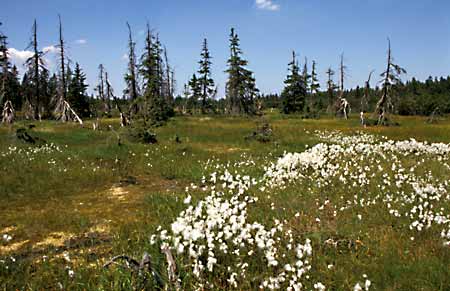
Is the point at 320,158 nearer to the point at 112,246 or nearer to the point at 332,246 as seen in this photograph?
the point at 332,246

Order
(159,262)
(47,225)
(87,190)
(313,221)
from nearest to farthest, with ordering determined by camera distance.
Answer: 1. (159,262)
2. (313,221)
3. (47,225)
4. (87,190)

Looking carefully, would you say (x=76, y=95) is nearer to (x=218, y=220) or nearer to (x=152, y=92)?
(x=152, y=92)

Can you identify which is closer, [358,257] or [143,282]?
[143,282]

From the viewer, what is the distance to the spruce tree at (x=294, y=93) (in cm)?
6303

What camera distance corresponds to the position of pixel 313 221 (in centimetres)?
771

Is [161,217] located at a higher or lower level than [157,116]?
lower

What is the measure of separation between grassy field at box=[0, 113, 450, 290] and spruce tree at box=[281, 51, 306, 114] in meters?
49.1

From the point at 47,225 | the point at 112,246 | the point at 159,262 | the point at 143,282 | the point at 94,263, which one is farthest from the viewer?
the point at 47,225

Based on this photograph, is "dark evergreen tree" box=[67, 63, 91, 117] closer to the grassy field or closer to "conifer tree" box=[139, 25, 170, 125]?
"conifer tree" box=[139, 25, 170, 125]

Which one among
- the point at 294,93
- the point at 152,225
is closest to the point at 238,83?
the point at 294,93

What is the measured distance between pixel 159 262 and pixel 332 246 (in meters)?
3.15

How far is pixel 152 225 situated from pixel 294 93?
5907 centimetres

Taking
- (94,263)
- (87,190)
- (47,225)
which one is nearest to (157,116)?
(87,190)

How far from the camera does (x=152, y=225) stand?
7.67 m
